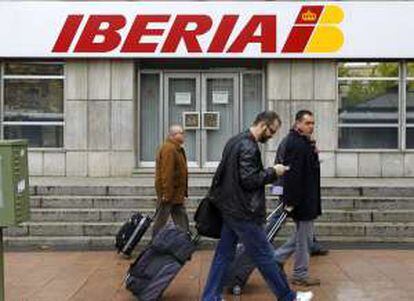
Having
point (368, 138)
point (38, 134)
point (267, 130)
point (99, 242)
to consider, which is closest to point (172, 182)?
point (99, 242)

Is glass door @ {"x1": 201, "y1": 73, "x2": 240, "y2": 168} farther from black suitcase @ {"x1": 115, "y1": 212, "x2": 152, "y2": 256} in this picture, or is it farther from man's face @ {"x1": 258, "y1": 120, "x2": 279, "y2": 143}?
man's face @ {"x1": 258, "y1": 120, "x2": 279, "y2": 143}

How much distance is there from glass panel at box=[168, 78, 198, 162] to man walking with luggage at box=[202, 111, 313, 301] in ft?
30.7

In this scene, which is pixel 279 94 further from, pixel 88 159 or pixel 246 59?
pixel 88 159

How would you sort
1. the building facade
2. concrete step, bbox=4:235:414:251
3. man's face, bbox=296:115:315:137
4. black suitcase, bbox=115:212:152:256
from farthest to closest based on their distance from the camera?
the building facade
concrete step, bbox=4:235:414:251
black suitcase, bbox=115:212:152:256
man's face, bbox=296:115:315:137

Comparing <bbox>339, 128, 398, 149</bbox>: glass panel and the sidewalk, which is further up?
<bbox>339, 128, 398, 149</bbox>: glass panel

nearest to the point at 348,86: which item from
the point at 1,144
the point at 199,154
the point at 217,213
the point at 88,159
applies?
the point at 199,154

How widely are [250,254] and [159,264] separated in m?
1.06

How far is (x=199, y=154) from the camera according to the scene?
16.9 metres

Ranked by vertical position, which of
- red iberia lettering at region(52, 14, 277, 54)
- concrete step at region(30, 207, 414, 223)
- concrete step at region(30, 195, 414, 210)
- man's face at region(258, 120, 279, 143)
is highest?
red iberia lettering at region(52, 14, 277, 54)

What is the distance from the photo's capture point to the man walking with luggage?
736cm

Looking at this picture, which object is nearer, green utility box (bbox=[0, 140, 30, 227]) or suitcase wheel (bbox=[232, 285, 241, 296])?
green utility box (bbox=[0, 140, 30, 227])

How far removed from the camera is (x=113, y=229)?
1222 centimetres

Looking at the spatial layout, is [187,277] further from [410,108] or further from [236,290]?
[410,108]

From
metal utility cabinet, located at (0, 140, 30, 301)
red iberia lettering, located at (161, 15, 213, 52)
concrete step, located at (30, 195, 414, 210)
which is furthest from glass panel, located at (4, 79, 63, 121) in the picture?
metal utility cabinet, located at (0, 140, 30, 301)
